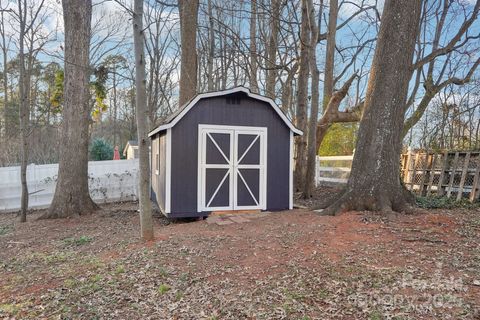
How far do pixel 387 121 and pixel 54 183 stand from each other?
9730 mm

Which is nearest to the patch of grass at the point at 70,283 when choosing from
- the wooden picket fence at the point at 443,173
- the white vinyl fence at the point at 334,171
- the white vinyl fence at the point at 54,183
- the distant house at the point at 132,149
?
the white vinyl fence at the point at 54,183

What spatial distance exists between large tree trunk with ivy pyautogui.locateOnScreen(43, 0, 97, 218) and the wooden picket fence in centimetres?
867

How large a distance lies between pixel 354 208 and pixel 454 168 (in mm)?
4134

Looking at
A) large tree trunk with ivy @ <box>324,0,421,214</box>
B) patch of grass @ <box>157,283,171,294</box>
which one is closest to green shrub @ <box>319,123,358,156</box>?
large tree trunk with ivy @ <box>324,0,421,214</box>

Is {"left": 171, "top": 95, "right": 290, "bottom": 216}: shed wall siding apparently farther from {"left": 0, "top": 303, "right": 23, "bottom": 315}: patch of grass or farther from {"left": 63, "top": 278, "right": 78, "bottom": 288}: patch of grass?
{"left": 0, "top": 303, "right": 23, "bottom": 315}: patch of grass

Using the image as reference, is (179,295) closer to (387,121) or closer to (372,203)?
(372,203)

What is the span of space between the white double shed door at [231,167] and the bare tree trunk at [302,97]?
3136mm

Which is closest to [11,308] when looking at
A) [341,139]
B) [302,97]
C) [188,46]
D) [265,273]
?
[265,273]

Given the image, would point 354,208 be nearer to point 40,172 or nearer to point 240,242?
point 240,242

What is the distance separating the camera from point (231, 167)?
752cm

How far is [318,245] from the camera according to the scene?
4.50 metres

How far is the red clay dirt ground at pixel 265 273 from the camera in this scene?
306 cm

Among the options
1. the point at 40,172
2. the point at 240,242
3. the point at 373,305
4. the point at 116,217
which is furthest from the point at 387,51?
the point at 40,172

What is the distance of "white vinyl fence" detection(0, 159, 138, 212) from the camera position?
1016 centimetres
